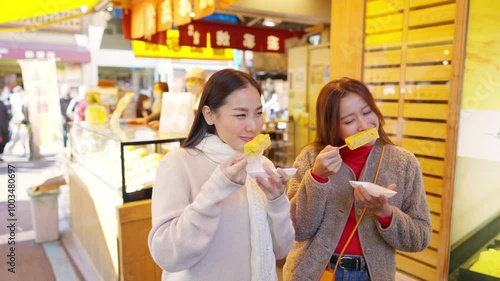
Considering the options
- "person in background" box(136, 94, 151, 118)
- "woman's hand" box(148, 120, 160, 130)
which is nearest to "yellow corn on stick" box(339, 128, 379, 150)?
"woman's hand" box(148, 120, 160, 130)

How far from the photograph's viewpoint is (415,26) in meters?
3.36

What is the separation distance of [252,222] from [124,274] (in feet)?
7.51

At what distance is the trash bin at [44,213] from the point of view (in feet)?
15.3

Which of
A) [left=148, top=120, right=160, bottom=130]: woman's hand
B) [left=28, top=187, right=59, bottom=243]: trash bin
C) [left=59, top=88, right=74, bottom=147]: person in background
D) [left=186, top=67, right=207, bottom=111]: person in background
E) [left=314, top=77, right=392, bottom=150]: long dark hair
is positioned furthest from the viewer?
[left=59, top=88, right=74, bottom=147]: person in background

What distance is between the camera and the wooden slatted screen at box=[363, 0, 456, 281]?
3135 mm

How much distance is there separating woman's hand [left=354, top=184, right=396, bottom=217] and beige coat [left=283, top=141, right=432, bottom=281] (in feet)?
0.24

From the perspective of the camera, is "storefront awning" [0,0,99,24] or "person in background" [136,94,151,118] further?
"person in background" [136,94,151,118]

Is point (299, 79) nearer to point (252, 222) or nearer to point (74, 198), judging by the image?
point (74, 198)

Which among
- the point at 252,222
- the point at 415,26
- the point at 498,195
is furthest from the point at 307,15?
the point at 252,222

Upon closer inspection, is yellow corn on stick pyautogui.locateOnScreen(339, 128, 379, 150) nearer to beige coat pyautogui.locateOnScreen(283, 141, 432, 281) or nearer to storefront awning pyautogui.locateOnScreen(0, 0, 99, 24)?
beige coat pyautogui.locateOnScreen(283, 141, 432, 281)

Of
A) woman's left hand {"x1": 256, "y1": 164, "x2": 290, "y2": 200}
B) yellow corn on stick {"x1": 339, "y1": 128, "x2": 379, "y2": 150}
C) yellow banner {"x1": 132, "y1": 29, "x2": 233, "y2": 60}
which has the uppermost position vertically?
yellow banner {"x1": 132, "y1": 29, "x2": 233, "y2": 60}

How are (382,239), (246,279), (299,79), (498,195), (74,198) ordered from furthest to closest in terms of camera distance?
(299,79) → (74,198) → (498,195) → (382,239) → (246,279)

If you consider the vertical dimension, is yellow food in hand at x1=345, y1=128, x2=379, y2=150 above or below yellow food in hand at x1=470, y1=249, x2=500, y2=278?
above

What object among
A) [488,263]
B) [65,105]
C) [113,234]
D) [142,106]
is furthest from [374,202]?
[65,105]
